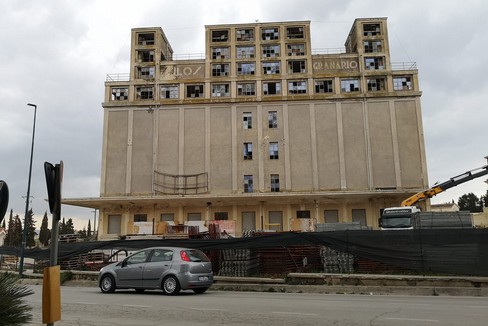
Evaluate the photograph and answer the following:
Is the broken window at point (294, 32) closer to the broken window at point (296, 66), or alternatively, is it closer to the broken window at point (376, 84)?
the broken window at point (296, 66)

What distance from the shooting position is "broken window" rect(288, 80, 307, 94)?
4984cm

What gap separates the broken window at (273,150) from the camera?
4794 cm

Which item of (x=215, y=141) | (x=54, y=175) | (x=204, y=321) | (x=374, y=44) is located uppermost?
(x=374, y=44)

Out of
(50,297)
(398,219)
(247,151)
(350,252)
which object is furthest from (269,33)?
(50,297)

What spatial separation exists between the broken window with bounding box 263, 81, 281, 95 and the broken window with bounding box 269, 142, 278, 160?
5933 mm

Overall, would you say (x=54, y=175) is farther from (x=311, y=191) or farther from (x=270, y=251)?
(x=311, y=191)

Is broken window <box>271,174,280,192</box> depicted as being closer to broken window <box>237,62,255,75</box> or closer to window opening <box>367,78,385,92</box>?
broken window <box>237,62,255,75</box>

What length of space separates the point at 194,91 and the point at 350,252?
36053mm

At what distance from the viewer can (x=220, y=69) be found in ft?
169

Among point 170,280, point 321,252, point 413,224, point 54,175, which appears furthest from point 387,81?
point 54,175

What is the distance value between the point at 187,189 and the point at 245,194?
647 cm

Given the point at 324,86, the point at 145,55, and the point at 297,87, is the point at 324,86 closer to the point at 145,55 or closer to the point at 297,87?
the point at 297,87

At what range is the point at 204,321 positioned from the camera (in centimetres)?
949

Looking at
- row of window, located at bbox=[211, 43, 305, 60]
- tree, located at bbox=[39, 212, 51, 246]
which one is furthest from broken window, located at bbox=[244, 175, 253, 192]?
tree, located at bbox=[39, 212, 51, 246]
